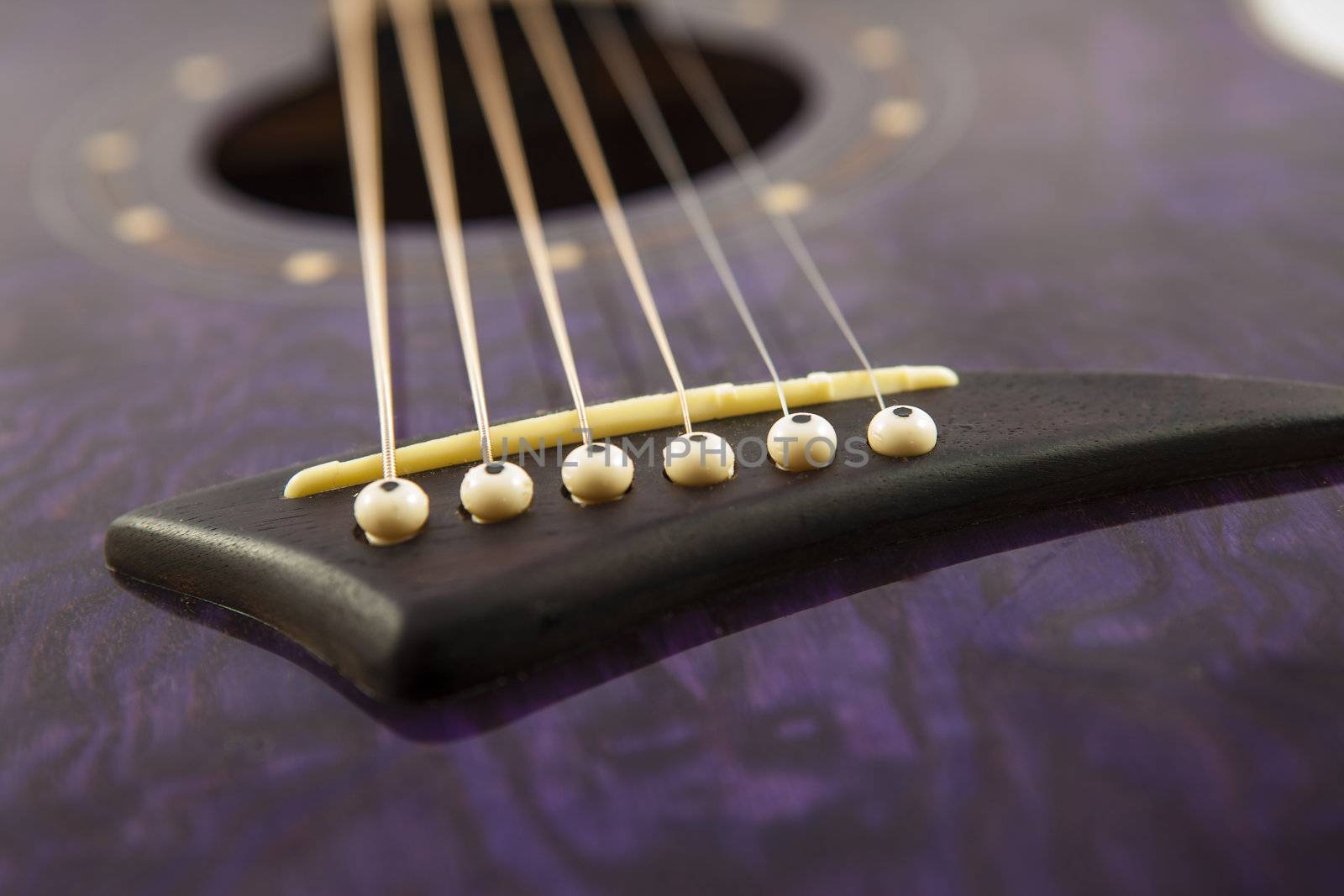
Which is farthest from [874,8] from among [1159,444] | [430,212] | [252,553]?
[252,553]

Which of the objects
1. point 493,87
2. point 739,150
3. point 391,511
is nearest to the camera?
point 391,511

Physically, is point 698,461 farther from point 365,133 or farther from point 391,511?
point 365,133

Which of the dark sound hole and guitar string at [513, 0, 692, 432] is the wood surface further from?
the dark sound hole

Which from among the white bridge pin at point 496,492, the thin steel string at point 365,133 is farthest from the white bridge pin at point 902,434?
the thin steel string at point 365,133

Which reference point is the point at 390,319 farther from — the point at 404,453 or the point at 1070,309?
the point at 1070,309

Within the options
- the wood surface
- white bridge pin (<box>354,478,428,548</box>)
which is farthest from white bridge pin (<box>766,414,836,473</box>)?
white bridge pin (<box>354,478,428,548</box>)

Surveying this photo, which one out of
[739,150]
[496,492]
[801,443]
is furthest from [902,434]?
[739,150]
